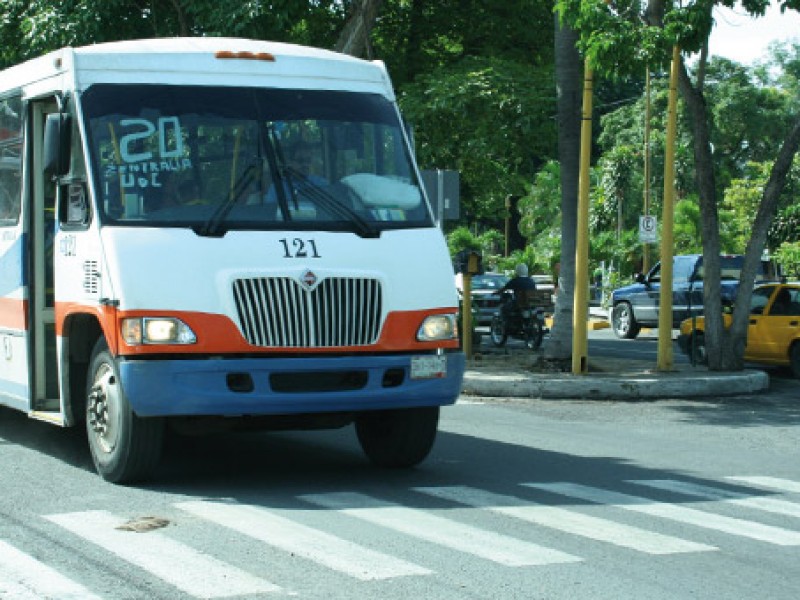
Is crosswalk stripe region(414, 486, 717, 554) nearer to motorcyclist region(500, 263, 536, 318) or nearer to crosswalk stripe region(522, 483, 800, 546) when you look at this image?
crosswalk stripe region(522, 483, 800, 546)

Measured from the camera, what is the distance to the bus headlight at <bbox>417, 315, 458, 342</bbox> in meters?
9.80

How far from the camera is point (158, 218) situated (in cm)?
959

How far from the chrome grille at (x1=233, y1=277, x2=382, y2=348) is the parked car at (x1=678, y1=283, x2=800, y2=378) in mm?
11733

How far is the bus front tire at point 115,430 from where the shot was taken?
953 centimetres

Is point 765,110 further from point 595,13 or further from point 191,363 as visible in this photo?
point 191,363

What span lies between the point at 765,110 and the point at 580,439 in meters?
62.0

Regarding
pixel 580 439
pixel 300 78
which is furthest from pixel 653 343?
pixel 300 78

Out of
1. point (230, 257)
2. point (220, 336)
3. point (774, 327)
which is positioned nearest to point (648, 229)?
point (774, 327)

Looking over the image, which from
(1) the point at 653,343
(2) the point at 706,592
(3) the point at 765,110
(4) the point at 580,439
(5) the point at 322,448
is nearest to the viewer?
(2) the point at 706,592

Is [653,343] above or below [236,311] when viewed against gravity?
below

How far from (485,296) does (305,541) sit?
25.6 m

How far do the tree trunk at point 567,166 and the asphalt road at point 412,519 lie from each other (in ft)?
19.7

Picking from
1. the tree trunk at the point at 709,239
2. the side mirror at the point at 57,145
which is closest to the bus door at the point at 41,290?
the side mirror at the point at 57,145

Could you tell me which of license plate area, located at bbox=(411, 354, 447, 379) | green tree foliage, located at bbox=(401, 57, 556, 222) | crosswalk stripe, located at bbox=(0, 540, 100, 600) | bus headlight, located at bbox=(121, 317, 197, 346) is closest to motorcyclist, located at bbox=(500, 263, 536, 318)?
green tree foliage, located at bbox=(401, 57, 556, 222)
